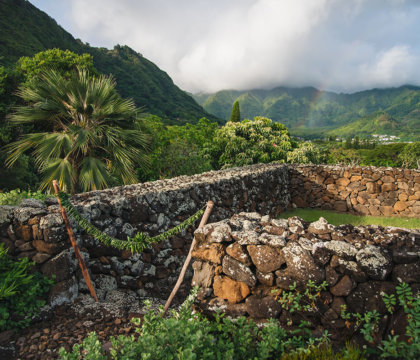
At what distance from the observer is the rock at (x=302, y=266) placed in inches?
96.7

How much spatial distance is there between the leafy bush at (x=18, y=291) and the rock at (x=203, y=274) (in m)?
1.84

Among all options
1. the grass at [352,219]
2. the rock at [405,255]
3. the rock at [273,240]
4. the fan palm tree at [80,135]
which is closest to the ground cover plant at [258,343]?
the rock at [405,255]

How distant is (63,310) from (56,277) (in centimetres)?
41

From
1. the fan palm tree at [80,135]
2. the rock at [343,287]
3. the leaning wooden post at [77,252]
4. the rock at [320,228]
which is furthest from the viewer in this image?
the fan palm tree at [80,135]

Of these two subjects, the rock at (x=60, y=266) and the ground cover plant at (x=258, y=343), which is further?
the rock at (x=60, y=266)

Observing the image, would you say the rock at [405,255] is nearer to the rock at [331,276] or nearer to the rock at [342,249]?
the rock at [342,249]

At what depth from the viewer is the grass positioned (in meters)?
8.63

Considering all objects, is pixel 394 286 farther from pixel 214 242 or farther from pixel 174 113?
pixel 174 113

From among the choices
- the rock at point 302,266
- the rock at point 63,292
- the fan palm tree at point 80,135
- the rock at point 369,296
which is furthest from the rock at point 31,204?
the rock at point 369,296

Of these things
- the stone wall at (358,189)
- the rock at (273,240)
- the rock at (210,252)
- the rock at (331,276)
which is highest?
the rock at (273,240)

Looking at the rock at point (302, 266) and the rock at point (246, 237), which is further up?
the rock at point (246, 237)

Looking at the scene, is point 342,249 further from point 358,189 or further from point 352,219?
point 358,189

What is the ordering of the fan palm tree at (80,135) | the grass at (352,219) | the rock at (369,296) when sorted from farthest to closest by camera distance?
the grass at (352,219) → the fan palm tree at (80,135) → the rock at (369,296)

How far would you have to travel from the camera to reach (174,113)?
71250mm
